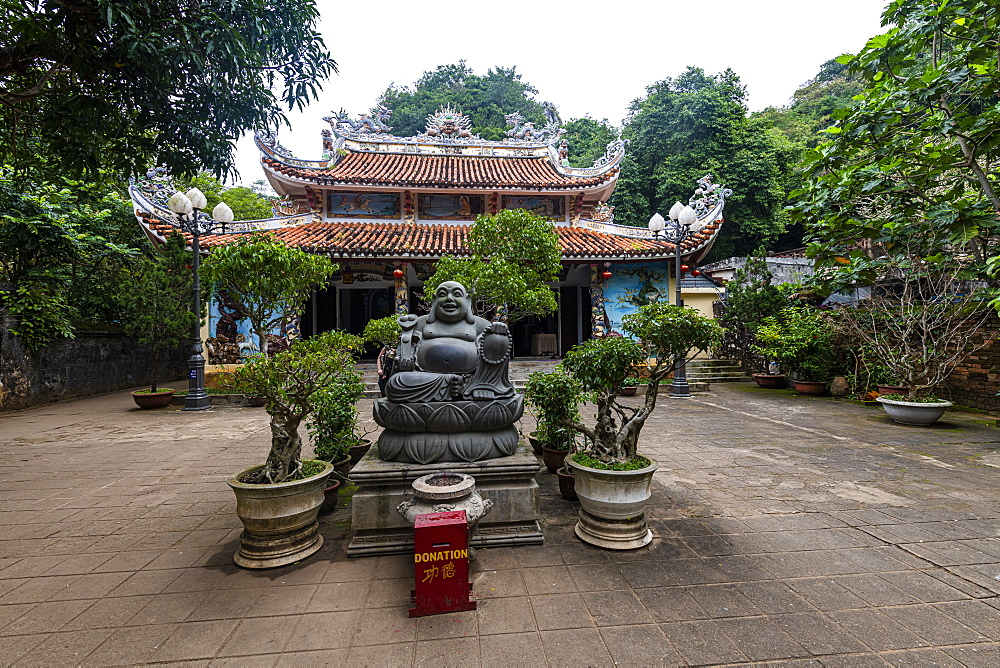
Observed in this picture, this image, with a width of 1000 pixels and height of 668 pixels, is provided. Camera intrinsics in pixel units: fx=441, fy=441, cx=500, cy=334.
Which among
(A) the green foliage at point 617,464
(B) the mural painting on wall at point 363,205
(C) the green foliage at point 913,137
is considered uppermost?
(B) the mural painting on wall at point 363,205

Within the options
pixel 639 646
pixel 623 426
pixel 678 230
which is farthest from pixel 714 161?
pixel 639 646

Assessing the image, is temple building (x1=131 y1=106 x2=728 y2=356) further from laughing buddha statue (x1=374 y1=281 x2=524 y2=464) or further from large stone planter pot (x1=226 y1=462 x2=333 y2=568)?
large stone planter pot (x1=226 y1=462 x2=333 y2=568)

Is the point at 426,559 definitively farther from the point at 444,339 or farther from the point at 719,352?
the point at 719,352

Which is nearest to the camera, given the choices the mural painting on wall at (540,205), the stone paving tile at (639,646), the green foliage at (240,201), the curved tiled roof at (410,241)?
the stone paving tile at (639,646)

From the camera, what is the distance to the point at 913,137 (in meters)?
4.39

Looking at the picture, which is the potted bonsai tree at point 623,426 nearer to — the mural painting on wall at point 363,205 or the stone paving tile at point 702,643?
the stone paving tile at point 702,643

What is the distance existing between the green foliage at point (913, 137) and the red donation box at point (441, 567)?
5.08 m

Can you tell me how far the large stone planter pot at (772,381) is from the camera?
11836 millimetres

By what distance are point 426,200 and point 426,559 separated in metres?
13.2

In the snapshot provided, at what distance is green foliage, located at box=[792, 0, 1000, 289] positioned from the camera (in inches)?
157

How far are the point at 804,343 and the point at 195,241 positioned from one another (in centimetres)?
1384

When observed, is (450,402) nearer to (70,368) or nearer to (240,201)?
(70,368)

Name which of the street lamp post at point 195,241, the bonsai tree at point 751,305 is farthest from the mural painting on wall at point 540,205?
the street lamp post at point 195,241

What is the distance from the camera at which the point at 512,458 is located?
3.63 metres
